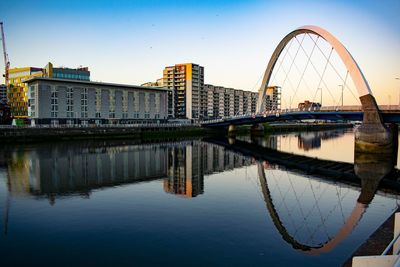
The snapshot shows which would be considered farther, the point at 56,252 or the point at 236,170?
the point at 236,170

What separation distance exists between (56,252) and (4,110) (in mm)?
90537

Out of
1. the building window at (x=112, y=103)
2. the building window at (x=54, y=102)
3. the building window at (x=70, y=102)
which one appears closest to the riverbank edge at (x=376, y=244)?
the building window at (x=54, y=102)

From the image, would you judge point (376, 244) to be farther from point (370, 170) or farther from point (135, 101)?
point (135, 101)

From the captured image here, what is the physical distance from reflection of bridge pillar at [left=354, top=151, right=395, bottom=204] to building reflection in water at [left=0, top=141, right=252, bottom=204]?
1236cm

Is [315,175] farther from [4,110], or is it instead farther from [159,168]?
[4,110]

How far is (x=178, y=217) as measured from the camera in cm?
1714

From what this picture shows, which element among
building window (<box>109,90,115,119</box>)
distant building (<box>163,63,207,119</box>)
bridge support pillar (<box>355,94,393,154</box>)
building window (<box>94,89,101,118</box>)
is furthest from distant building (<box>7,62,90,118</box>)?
bridge support pillar (<box>355,94,393,154</box>)

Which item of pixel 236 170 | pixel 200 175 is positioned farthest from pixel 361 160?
pixel 200 175

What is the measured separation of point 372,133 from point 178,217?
116 ft

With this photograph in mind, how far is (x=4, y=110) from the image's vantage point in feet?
289

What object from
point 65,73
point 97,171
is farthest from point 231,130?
point 97,171

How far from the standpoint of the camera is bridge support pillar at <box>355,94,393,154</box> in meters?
41.9

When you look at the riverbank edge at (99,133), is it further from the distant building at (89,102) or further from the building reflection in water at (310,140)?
the building reflection in water at (310,140)

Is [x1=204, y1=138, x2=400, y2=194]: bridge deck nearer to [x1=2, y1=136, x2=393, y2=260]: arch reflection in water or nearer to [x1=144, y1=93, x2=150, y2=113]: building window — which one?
[x1=2, y1=136, x2=393, y2=260]: arch reflection in water
